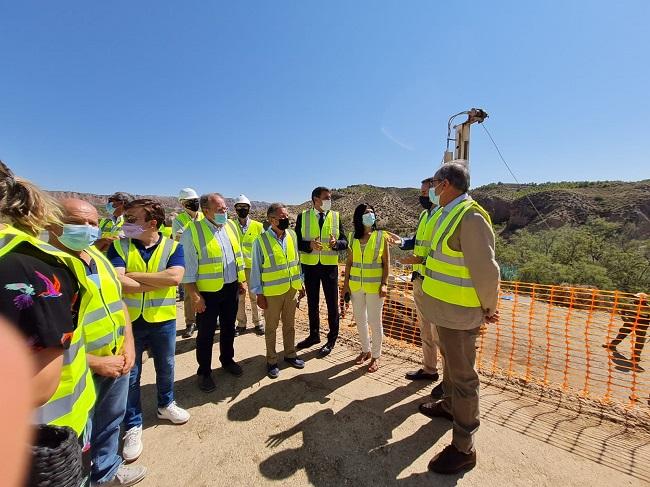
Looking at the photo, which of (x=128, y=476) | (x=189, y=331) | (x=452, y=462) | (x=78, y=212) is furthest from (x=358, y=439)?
(x=189, y=331)

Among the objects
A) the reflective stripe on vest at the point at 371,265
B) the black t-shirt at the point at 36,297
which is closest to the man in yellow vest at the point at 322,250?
the reflective stripe on vest at the point at 371,265

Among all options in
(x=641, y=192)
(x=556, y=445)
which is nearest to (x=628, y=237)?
(x=641, y=192)

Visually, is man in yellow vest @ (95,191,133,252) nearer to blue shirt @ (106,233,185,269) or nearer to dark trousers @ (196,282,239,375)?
dark trousers @ (196,282,239,375)

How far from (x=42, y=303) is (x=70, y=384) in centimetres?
47

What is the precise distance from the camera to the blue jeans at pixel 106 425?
1919 mm

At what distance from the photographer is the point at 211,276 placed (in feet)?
10.7

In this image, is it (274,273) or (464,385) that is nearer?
(464,385)

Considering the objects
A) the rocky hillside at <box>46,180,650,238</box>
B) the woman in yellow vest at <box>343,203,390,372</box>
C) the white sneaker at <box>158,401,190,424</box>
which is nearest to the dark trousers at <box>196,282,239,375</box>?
the white sneaker at <box>158,401,190,424</box>

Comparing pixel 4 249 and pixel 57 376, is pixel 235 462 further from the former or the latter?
pixel 4 249

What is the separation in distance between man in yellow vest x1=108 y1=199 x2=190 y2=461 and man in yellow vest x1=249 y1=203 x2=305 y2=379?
3.41ft

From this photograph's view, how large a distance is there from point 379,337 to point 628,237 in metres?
35.3

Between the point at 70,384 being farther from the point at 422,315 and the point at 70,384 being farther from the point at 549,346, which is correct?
the point at 549,346

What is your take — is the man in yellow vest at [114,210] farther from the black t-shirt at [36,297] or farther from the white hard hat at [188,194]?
the black t-shirt at [36,297]

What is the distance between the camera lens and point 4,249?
96cm
